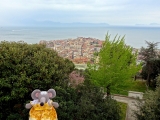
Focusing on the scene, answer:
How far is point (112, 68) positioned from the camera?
11812mm

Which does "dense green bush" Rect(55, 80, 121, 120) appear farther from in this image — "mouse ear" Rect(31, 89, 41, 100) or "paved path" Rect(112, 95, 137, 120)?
"paved path" Rect(112, 95, 137, 120)

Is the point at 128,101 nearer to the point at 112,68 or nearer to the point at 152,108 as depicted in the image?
the point at 112,68

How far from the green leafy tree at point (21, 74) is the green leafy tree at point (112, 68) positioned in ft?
9.52

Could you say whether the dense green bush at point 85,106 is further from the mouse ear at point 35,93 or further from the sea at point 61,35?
the sea at point 61,35

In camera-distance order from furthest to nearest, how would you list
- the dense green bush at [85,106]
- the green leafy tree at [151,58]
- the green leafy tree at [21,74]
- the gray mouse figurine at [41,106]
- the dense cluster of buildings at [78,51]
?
the dense cluster of buildings at [78,51], the green leafy tree at [151,58], the dense green bush at [85,106], the green leafy tree at [21,74], the gray mouse figurine at [41,106]

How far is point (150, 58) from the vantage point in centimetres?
1827

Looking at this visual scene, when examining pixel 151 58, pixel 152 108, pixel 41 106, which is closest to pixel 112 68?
pixel 152 108

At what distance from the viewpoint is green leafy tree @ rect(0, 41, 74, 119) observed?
28.1ft

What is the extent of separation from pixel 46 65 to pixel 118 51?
17.7 feet

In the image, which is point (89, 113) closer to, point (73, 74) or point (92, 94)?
point (92, 94)

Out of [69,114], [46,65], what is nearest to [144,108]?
[69,114]

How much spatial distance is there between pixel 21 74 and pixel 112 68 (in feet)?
18.2

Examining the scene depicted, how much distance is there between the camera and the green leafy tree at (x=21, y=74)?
8.56 metres

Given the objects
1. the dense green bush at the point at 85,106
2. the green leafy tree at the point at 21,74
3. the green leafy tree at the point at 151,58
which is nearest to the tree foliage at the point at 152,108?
the dense green bush at the point at 85,106
